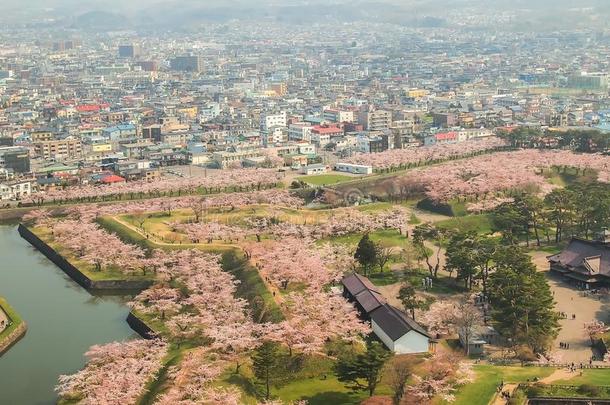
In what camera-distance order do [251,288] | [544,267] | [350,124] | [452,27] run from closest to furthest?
[251,288]
[544,267]
[350,124]
[452,27]

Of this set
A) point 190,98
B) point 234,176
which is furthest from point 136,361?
point 190,98

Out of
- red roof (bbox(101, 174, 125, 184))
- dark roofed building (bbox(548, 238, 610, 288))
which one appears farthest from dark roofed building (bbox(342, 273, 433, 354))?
red roof (bbox(101, 174, 125, 184))

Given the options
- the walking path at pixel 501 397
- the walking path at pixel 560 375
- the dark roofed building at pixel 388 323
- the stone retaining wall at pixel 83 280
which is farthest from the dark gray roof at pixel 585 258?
the stone retaining wall at pixel 83 280

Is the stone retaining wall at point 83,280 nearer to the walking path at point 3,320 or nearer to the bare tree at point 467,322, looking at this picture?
the walking path at point 3,320

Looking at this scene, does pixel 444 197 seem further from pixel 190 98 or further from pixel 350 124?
pixel 190 98

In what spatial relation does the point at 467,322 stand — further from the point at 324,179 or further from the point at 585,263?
the point at 324,179

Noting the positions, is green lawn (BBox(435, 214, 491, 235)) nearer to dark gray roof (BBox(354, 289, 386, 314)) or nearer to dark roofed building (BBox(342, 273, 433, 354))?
dark roofed building (BBox(342, 273, 433, 354))
